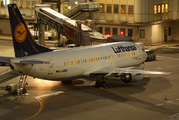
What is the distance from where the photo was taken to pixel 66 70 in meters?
35.7

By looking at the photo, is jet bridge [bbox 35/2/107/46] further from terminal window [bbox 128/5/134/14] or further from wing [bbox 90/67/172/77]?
terminal window [bbox 128/5/134/14]

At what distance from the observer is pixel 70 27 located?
5828 centimetres

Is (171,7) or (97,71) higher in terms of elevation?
(171,7)

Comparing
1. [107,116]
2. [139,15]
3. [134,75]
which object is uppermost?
[139,15]

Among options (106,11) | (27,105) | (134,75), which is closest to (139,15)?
(106,11)

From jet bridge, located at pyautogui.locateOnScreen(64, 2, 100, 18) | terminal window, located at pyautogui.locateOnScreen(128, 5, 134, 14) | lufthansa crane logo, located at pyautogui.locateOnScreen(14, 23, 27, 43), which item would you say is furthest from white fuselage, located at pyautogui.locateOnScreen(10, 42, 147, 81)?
terminal window, located at pyautogui.locateOnScreen(128, 5, 134, 14)

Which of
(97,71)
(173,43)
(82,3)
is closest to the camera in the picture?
(97,71)

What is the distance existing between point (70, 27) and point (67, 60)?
2339 centimetres

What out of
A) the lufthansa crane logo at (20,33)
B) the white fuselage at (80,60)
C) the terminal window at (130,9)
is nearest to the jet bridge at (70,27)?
the white fuselage at (80,60)

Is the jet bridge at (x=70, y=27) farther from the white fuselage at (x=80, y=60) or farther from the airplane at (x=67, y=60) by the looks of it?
the airplane at (x=67, y=60)

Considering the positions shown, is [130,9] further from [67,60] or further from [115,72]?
[67,60]

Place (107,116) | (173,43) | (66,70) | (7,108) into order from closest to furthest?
(107,116)
(7,108)
(66,70)
(173,43)

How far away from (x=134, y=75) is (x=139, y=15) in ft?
128

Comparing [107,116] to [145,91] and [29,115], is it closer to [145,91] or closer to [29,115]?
[29,115]
